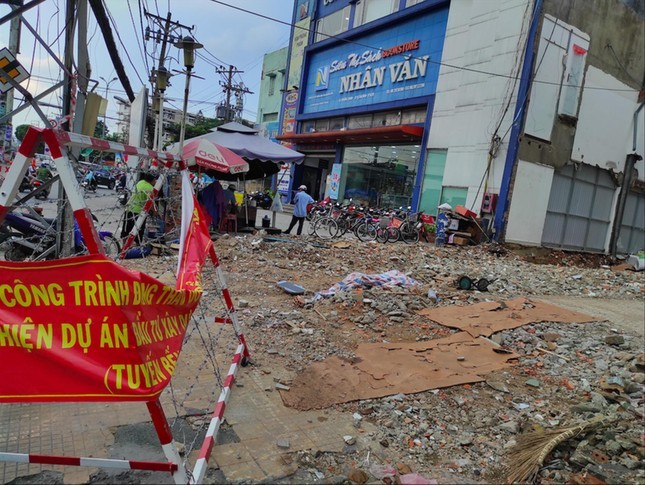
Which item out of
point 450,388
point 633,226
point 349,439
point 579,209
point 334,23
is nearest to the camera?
point 349,439

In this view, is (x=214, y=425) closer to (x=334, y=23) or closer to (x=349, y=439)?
(x=349, y=439)

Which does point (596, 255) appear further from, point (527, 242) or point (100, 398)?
point (100, 398)

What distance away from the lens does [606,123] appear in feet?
49.8

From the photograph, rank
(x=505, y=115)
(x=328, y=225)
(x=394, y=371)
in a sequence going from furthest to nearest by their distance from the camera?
1. (x=328, y=225)
2. (x=505, y=115)
3. (x=394, y=371)

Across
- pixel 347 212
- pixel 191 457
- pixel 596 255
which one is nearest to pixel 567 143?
pixel 596 255

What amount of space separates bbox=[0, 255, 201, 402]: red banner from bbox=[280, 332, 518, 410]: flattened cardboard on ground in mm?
1845

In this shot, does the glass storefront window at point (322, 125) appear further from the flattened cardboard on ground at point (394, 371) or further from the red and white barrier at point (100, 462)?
the red and white barrier at point (100, 462)

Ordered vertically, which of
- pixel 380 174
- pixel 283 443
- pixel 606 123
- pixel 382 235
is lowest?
pixel 283 443

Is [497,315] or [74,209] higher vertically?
[74,209]

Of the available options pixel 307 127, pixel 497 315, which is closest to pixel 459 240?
pixel 497 315

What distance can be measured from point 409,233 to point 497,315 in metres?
8.34

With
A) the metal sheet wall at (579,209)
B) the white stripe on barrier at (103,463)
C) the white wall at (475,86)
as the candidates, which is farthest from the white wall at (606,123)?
the white stripe on barrier at (103,463)

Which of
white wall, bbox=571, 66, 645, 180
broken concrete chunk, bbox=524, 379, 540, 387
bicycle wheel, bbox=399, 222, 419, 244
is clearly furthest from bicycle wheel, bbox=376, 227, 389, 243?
broken concrete chunk, bbox=524, 379, 540, 387

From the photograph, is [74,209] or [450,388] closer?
[74,209]
